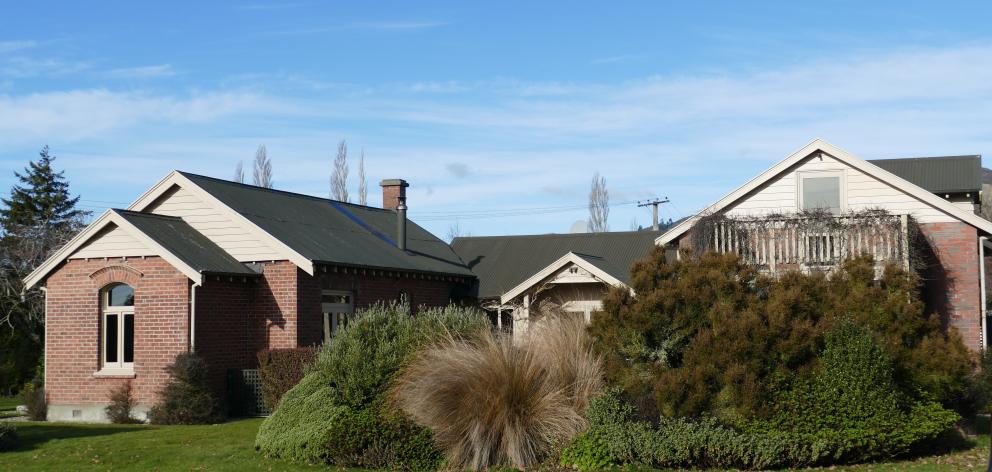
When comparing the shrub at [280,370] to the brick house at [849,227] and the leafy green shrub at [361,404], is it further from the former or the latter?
the brick house at [849,227]

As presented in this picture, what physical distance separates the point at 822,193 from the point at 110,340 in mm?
15714

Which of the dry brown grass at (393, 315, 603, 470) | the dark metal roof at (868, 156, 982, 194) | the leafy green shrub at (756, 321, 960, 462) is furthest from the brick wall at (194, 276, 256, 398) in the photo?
the dark metal roof at (868, 156, 982, 194)

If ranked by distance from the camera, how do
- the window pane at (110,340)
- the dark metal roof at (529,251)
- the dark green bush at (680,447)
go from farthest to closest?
the dark metal roof at (529,251) < the window pane at (110,340) < the dark green bush at (680,447)

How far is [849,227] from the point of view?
2208cm

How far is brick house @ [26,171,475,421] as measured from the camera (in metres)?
20.8

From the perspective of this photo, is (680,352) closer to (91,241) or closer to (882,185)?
(882,185)

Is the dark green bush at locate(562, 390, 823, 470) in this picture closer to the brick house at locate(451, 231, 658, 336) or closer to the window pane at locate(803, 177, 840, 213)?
the brick house at locate(451, 231, 658, 336)

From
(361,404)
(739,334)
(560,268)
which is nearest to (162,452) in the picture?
(361,404)

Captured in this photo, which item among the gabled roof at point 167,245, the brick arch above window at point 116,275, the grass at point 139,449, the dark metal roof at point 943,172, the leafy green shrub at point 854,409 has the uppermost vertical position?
the dark metal roof at point 943,172

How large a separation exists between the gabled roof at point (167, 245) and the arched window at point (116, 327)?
123 cm

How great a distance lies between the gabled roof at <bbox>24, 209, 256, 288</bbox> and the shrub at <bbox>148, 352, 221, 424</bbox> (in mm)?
1687

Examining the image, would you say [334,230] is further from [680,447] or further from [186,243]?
[680,447]

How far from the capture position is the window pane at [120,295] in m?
21.6

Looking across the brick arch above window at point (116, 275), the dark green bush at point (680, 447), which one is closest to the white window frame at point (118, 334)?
the brick arch above window at point (116, 275)
